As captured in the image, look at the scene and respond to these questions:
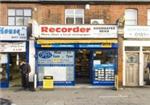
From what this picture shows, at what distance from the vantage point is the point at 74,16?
31.6m

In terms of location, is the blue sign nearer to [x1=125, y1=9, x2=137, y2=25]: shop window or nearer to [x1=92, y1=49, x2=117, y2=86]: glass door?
[x1=92, y1=49, x2=117, y2=86]: glass door

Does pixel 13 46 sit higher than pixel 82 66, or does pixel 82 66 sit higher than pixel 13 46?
pixel 13 46

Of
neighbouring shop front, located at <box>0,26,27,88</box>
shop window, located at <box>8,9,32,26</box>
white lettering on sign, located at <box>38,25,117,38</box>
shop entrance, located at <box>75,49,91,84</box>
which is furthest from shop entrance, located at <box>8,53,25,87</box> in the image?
shop entrance, located at <box>75,49,91,84</box>

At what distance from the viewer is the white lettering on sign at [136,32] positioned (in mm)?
29812

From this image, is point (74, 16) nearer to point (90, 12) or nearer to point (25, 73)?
point (90, 12)

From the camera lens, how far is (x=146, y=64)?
3062cm

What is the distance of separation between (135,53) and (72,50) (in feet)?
14.4

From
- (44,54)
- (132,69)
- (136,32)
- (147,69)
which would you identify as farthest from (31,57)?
(147,69)

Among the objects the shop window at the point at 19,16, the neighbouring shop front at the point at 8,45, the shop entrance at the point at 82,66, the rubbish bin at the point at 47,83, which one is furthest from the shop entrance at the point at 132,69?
the shop window at the point at 19,16

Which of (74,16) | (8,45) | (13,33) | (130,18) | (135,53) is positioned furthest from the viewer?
(74,16)

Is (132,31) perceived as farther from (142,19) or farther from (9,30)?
(9,30)

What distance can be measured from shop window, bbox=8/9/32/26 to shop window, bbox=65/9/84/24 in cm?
265

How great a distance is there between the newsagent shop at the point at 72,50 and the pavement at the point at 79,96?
1245 mm

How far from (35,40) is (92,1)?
5.09m
